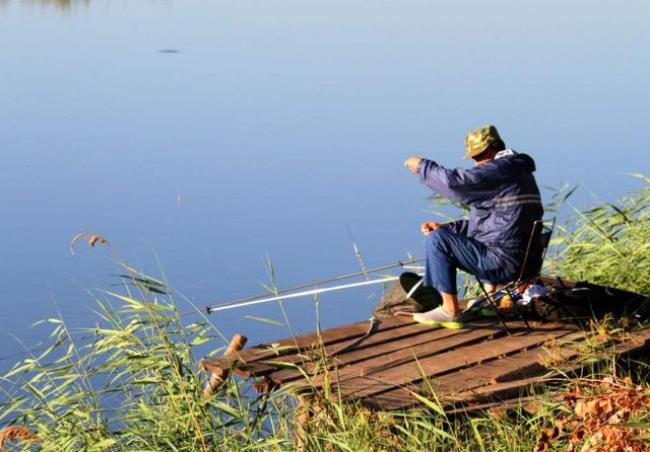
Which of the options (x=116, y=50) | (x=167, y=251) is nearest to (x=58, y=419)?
(x=167, y=251)

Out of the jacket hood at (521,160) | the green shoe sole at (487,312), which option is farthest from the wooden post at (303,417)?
the jacket hood at (521,160)

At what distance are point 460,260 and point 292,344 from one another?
112cm

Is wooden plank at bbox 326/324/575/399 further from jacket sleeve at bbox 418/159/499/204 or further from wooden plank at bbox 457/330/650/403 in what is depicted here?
jacket sleeve at bbox 418/159/499/204

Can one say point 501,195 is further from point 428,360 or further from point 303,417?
point 303,417

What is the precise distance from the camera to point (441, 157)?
51.8 feet

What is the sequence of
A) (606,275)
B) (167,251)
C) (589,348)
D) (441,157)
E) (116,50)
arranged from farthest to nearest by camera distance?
1. (116,50)
2. (441,157)
3. (167,251)
4. (606,275)
5. (589,348)

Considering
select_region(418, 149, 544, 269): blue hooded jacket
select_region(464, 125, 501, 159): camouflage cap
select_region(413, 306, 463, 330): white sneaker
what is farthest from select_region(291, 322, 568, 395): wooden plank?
select_region(464, 125, 501, 159): camouflage cap

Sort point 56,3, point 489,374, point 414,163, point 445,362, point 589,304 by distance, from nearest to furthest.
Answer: point 489,374 < point 445,362 < point 589,304 < point 414,163 < point 56,3

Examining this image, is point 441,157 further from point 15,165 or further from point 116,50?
point 116,50

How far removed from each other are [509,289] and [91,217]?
7.92m

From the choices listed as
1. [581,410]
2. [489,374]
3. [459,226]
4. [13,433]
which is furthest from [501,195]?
[13,433]

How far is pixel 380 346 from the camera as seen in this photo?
6.84 meters

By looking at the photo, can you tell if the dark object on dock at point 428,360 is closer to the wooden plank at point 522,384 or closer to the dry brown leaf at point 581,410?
the wooden plank at point 522,384

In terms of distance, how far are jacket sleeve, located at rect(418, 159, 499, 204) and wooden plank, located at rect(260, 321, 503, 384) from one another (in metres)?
0.65
